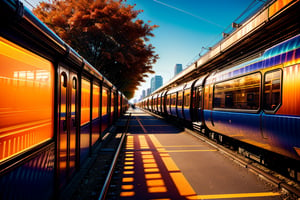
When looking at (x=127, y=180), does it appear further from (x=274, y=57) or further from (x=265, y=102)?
(x=274, y=57)

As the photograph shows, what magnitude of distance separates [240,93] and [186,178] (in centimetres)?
305

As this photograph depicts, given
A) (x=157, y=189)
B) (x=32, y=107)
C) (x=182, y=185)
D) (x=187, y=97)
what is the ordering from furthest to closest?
(x=187, y=97) < (x=182, y=185) < (x=157, y=189) < (x=32, y=107)

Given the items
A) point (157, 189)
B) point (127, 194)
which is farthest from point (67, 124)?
point (157, 189)

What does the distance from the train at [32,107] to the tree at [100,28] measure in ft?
32.2

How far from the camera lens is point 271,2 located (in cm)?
657

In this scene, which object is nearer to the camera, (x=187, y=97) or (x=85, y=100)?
(x=85, y=100)

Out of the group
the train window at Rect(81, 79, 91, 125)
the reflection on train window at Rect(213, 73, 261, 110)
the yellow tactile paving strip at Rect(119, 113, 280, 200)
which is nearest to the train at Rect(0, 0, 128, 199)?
the train window at Rect(81, 79, 91, 125)

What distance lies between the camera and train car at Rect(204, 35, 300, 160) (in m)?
3.29

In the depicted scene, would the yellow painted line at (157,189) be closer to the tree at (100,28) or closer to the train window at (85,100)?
the train window at (85,100)

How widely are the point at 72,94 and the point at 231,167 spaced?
4.61 m

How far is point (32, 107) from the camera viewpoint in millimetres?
2125

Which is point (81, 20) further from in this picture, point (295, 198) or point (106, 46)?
point (295, 198)

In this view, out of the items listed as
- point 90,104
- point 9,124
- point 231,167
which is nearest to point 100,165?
point 90,104

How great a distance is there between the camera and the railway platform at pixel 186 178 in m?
3.22
